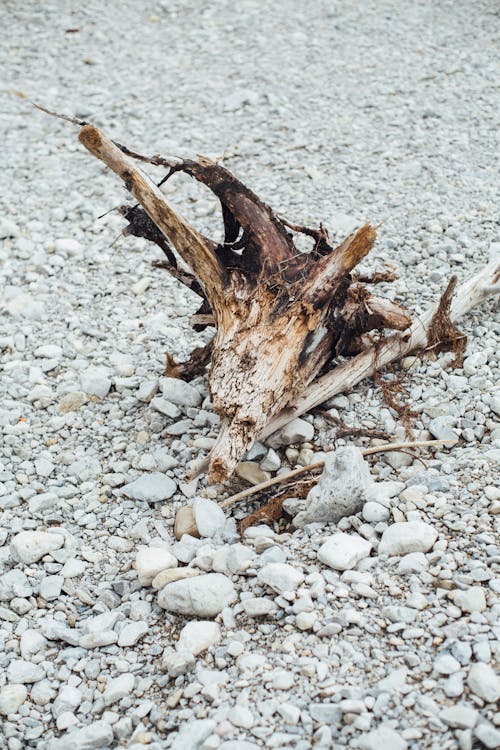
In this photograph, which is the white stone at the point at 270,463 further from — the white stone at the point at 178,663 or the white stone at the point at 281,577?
the white stone at the point at 178,663

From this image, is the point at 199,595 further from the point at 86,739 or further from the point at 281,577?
the point at 86,739

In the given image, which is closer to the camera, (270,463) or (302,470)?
(302,470)

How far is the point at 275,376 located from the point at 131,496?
829mm

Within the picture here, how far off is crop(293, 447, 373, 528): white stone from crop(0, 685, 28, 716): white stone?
1190mm

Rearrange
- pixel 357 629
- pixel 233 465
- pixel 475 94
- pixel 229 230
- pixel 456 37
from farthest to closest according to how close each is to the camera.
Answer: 1. pixel 456 37
2. pixel 475 94
3. pixel 229 230
4. pixel 233 465
5. pixel 357 629

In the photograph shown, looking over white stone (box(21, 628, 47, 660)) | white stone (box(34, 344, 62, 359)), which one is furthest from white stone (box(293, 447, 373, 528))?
white stone (box(34, 344, 62, 359))

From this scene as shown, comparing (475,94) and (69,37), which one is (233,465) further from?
(69,37)

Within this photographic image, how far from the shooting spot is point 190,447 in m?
3.87

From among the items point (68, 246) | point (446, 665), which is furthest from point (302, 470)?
point (68, 246)

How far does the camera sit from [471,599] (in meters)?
2.74

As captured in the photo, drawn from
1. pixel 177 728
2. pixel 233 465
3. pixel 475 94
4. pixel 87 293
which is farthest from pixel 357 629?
pixel 475 94

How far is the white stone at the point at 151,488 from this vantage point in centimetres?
364

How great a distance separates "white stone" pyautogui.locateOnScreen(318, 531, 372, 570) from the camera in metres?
3.02

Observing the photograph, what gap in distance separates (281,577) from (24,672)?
948 mm
